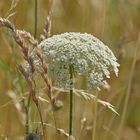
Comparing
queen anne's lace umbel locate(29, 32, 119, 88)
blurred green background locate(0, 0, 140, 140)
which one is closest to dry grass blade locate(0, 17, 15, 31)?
queen anne's lace umbel locate(29, 32, 119, 88)

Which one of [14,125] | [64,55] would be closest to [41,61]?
[64,55]

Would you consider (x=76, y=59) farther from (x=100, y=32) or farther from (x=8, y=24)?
(x=100, y=32)

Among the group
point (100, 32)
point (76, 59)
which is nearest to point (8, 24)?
point (76, 59)

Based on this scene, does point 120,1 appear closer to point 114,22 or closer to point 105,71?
point 114,22

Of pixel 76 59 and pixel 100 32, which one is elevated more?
pixel 76 59

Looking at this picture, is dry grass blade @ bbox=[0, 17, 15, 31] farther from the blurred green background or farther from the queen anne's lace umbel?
the blurred green background

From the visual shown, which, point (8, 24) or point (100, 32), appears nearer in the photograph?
point (8, 24)

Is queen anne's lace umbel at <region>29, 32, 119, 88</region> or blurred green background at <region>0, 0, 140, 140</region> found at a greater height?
queen anne's lace umbel at <region>29, 32, 119, 88</region>

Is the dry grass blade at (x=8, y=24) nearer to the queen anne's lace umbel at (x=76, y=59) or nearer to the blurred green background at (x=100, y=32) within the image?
the queen anne's lace umbel at (x=76, y=59)

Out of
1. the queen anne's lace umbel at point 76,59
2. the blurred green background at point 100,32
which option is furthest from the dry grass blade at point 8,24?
the blurred green background at point 100,32
